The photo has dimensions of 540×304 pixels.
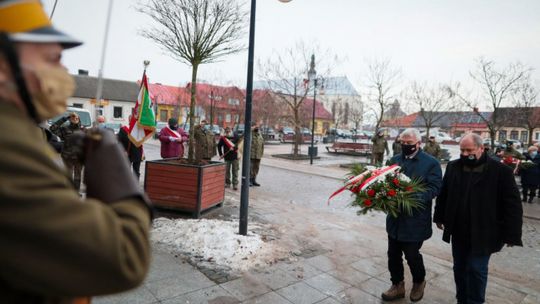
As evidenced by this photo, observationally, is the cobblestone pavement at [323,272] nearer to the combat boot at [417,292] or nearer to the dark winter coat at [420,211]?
the combat boot at [417,292]

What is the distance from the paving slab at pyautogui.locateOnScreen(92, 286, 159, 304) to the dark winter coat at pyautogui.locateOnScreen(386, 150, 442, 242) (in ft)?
8.93

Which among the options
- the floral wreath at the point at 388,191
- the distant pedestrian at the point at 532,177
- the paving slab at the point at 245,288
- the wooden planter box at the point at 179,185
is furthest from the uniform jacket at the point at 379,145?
the paving slab at the point at 245,288

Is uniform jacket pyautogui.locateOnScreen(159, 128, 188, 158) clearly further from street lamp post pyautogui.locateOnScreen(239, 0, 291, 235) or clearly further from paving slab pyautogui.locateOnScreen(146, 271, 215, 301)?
paving slab pyautogui.locateOnScreen(146, 271, 215, 301)

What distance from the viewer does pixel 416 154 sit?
4.25 meters

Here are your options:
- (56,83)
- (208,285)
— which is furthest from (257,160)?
(56,83)

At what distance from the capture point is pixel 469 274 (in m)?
3.73

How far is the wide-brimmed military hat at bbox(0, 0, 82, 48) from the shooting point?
1.00 metres

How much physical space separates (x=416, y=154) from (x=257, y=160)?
305 inches

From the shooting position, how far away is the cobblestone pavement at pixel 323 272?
399cm

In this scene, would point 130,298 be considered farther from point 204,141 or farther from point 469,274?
point 204,141

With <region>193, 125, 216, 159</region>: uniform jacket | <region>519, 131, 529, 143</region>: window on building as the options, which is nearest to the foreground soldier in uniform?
<region>193, 125, 216, 159</region>: uniform jacket

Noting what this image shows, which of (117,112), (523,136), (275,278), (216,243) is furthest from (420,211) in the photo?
(523,136)

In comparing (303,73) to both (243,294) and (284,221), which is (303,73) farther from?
(243,294)

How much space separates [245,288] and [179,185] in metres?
3.36
